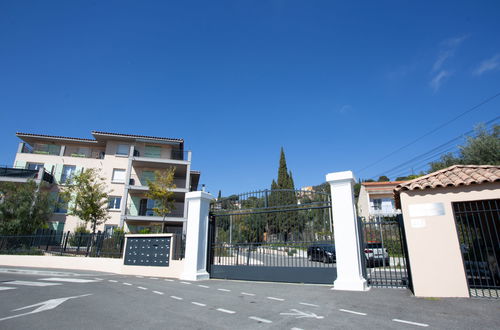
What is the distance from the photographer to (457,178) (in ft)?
20.7

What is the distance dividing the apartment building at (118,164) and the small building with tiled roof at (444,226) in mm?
19655

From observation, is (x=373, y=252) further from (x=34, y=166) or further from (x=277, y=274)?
(x=34, y=166)

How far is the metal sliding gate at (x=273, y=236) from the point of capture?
309 inches

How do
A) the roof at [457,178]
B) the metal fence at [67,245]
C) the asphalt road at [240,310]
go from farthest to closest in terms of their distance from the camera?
1. the metal fence at [67,245]
2. the roof at [457,178]
3. the asphalt road at [240,310]

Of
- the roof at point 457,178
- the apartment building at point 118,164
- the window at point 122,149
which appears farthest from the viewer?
the window at point 122,149

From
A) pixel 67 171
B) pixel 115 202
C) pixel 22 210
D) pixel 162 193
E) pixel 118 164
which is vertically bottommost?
pixel 22 210

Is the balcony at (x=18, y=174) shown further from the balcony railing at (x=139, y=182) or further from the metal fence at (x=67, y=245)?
the metal fence at (x=67, y=245)

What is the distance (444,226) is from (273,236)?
15.3ft

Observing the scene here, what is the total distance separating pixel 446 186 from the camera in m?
6.31

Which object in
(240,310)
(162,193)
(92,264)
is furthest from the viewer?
(162,193)

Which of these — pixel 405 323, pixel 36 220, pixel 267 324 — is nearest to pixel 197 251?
pixel 267 324

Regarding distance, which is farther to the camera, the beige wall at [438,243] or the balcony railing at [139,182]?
the balcony railing at [139,182]

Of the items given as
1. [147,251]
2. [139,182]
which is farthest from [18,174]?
[147,251]

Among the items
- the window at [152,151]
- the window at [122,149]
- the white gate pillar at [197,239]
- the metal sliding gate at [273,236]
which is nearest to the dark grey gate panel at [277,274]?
the metal sliding gate at [273,236]
